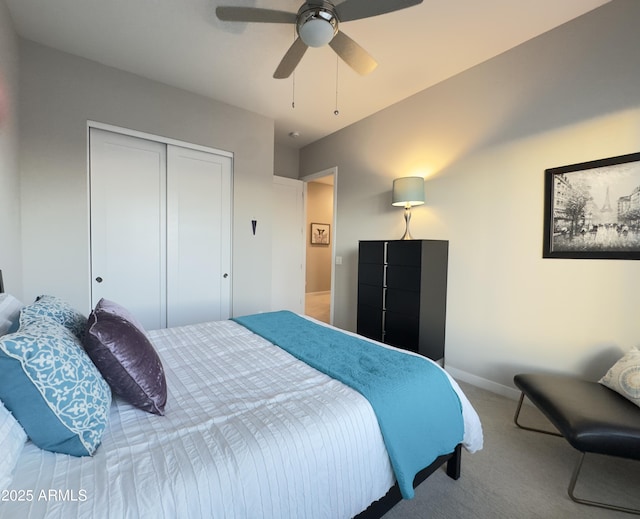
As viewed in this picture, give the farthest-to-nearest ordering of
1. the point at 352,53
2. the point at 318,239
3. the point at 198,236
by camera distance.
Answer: the point at 318,239, the point at 198,236, the point at 352,53

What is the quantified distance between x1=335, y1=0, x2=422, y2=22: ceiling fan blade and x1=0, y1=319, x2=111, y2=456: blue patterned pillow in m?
1.97

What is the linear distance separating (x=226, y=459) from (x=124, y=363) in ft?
1.66

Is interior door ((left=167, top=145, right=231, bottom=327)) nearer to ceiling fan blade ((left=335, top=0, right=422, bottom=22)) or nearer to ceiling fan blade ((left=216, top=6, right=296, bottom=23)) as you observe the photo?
ceiling fan blade ((left=216, top=6, right=296, bottom=23))

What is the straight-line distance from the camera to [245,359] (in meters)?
1.51

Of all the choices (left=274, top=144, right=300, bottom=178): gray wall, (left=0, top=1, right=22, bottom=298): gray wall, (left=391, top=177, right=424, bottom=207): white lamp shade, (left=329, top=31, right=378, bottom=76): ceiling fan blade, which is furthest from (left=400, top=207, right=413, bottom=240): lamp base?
(left=0, top=1, right=22, bottom=298): gray wall

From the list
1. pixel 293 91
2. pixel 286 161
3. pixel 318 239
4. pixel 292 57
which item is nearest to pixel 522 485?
pixel 292 57

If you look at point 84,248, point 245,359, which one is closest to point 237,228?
point 84,248

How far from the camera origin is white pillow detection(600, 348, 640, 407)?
1519 millimetres

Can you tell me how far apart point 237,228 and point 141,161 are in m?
1.15

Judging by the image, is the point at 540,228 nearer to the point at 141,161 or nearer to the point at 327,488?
the point at 327,488

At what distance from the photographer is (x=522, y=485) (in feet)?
4.90

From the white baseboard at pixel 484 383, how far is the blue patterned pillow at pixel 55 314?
287cm

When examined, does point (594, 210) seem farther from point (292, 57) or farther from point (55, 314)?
point (55, 314)

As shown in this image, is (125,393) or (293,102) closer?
(125,393)
